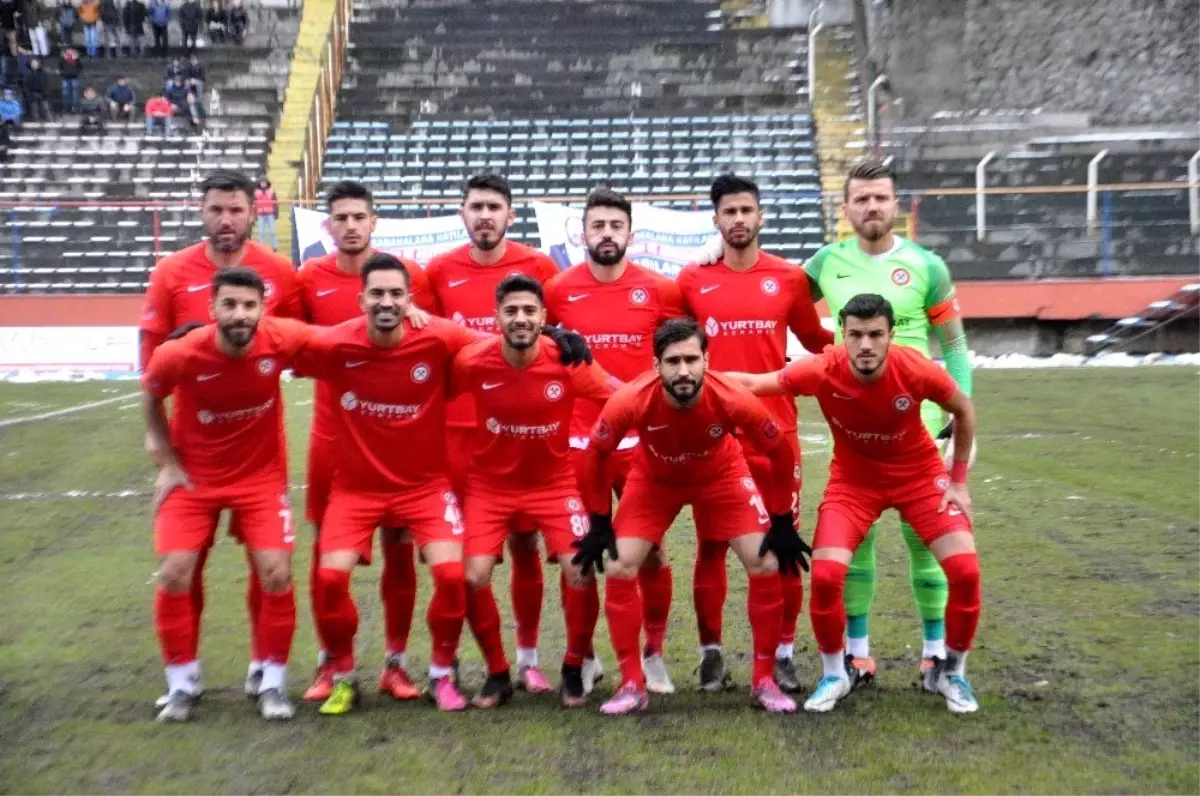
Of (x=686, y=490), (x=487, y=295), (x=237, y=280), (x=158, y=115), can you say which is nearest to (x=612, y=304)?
(x=487, y=295)

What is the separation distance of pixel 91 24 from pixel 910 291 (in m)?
29.0

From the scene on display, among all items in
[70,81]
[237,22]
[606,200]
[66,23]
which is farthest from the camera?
[237,22]

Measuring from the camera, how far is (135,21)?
3183cm

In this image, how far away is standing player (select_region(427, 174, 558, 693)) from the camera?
6703 mm

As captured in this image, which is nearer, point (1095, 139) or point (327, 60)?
point (1095, 139)

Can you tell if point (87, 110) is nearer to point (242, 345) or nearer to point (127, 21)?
point (127, 21)

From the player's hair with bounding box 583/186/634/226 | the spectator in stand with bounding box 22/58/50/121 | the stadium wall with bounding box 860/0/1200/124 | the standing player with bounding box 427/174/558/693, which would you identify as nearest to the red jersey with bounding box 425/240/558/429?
the standing player with bounding box 427/174/558/693

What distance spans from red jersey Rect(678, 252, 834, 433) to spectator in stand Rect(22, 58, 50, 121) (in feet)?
86.9

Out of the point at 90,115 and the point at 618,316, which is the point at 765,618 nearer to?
the point at 618,316

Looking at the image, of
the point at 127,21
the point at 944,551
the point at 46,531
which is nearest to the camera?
the point at 944,551

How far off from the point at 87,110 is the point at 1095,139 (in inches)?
754

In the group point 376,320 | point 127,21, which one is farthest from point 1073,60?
point 376,320

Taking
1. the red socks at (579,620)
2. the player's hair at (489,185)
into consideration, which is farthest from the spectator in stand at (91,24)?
the red socks at (579,620)

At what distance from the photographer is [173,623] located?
6.25 meters
